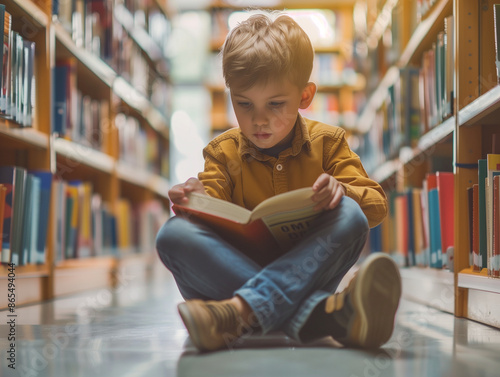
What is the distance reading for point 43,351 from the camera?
2.82 ft

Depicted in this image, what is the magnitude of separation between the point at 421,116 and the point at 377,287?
1.21 metres

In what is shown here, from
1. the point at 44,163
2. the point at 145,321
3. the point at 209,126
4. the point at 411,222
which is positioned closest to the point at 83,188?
the point at 44,163

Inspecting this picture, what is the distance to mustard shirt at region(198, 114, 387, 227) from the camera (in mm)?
1034

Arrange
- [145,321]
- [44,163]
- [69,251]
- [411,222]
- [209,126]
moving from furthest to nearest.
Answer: [209,126], [69,251], [411,222], [44,163], [145,321]

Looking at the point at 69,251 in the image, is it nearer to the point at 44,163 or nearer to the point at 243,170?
the point at 44,163

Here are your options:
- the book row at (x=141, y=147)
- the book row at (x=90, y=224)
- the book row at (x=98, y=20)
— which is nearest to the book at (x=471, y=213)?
the book row at (x=90, y=224)

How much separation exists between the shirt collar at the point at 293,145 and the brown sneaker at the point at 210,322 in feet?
1.10

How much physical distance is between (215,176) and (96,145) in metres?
1.59

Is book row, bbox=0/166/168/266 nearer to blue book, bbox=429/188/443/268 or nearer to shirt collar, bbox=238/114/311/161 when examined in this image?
shirt collar, bbox=238/114/311/161

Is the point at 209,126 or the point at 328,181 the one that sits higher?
the point at 209,126

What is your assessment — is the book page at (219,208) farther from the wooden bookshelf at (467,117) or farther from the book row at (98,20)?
the book row at (98,20)

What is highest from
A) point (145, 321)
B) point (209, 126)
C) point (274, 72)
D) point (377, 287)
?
point (209, 126)

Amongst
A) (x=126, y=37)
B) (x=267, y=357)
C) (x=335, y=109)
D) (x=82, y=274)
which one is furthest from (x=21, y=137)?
(x=335, y=109)

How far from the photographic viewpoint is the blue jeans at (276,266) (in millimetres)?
830
